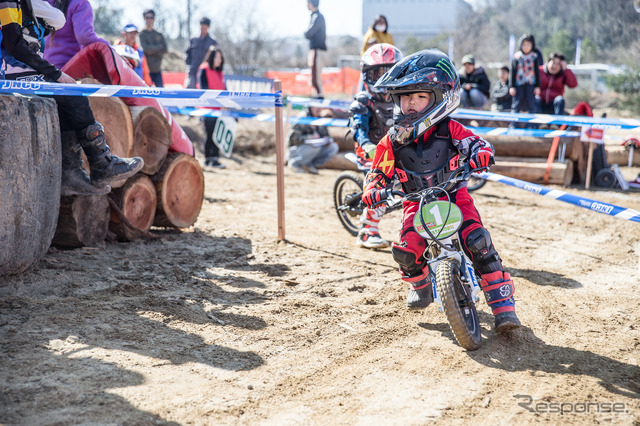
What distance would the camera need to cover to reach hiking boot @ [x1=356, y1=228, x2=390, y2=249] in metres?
6.69

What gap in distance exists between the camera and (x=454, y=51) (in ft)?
101

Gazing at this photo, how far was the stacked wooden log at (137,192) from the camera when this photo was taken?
5824 mm

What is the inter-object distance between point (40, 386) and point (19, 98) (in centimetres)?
239

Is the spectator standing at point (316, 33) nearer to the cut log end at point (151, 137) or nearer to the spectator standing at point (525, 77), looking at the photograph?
the spectator standing at point (525, 77)

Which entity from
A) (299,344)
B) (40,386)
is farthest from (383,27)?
(40,386)

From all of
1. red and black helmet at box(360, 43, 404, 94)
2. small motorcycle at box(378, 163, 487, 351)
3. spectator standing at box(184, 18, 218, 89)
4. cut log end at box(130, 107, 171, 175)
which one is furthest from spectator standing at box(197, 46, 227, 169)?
small motorcycle at box(378, 163, 487, 351)

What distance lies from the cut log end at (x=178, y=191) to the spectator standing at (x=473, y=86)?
23.9 feet

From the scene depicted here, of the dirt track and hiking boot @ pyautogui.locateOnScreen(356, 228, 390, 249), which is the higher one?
hiking boot @ pyautogui.locateOnScreen(356, 228, 390, 249)

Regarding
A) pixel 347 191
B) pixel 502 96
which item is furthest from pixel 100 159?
pixel 502 96

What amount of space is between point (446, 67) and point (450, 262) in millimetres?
1334

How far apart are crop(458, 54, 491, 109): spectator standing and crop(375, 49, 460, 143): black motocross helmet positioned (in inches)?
344

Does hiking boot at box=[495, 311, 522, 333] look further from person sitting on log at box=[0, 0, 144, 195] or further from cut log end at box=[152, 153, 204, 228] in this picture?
cut log end at box=[152, 153, 204, 228]

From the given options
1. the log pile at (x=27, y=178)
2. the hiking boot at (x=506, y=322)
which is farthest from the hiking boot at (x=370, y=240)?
the log pile at (x=27, y=178)

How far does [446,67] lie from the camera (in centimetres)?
438
